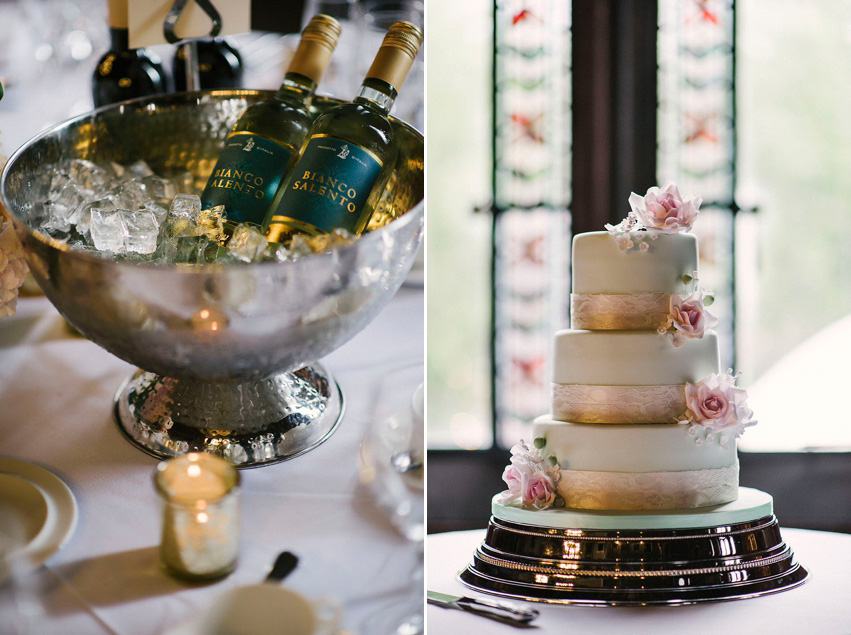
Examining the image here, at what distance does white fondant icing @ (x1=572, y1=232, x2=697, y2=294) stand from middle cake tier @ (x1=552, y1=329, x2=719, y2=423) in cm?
6

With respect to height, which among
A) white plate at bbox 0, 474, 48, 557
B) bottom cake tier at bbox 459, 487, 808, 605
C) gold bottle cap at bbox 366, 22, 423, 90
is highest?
gold bottle cap at bbox 366, 22, 423, 90

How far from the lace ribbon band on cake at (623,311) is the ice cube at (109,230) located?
577 mm

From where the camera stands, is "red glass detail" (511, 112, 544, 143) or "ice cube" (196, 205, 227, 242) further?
"red glass detail" (511, 112, 544, 143)

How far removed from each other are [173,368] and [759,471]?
6.86 ft

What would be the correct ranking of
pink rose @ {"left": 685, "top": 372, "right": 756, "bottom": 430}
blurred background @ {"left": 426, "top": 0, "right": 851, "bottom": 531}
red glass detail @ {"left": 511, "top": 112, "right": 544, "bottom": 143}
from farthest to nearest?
red glass detail @ {"left": 511, "top": 112, "right": 544, "bottom": 143} < blurred background @ {"left": 426, "top": 0, "right": 851, "bottom": 531} < pink rose @ {"left": 685, "top": 372, "right": 756, "bottom": 430}

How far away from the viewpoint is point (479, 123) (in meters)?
2.16

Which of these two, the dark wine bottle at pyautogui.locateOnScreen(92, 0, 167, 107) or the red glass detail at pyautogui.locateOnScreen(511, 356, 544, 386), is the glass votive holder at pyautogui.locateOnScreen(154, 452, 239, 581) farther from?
the red glass detail at pyautogui.locateOnScreen(511, 356, 544, 386)

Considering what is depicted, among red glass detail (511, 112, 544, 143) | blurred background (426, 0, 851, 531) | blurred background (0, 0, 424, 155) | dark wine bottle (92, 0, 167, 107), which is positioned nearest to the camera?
dark wine bottle (92, 0, 167, 107)

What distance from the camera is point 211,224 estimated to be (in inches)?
21.4

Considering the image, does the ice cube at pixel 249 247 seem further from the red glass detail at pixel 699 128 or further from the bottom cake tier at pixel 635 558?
the red glass detail at pixel 699 128

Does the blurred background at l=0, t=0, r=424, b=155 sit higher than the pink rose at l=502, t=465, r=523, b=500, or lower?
higher

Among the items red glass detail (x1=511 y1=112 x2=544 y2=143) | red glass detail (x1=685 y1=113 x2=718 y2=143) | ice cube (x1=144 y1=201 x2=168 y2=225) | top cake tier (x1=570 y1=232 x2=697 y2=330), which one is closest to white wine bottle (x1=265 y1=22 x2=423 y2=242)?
ice cube (x1=144 y1=201 x2=168 y2=225)

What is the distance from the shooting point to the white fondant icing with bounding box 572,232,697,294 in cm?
85

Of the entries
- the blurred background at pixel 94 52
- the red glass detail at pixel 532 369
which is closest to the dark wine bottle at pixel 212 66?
the blurred background at pixel 94 52
